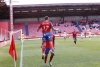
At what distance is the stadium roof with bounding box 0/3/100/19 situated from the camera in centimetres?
6444

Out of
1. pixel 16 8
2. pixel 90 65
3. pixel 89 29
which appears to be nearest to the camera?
pixel 90 65

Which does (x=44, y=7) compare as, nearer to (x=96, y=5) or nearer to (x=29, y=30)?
(x=29, y=30)

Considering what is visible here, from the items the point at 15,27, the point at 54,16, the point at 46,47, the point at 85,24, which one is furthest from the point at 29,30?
the point at 46,47

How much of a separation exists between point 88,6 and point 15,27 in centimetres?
2084

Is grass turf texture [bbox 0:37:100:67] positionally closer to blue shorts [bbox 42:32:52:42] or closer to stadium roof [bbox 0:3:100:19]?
blue shorts [bbox 42:32:52:42]

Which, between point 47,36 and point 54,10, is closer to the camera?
point 47,36

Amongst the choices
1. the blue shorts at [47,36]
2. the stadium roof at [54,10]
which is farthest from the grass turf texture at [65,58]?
the stadium roof at [54,10]

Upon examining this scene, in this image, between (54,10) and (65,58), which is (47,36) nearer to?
(65,58)

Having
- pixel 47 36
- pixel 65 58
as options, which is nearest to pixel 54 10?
pixel 65 58

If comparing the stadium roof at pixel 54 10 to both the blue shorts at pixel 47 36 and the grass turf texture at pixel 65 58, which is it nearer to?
the grass turf texture at pixel 65 58

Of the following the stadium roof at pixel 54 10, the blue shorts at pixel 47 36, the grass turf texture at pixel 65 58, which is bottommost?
the grass turf texture at pixel 65 58

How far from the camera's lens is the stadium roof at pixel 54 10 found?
211 feet

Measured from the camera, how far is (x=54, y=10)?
68.4 metres

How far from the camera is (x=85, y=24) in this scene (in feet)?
235
